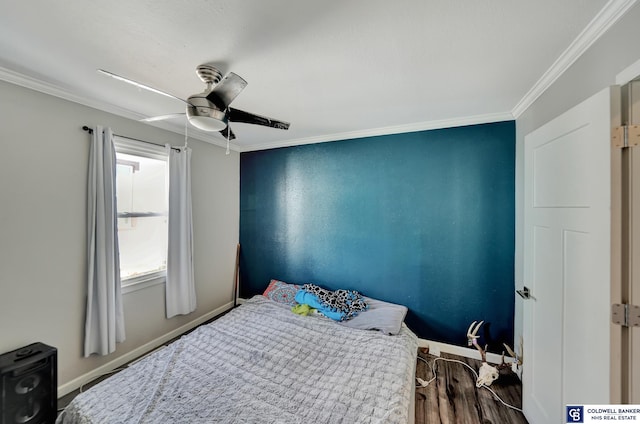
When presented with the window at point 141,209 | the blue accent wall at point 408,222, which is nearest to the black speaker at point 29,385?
the window at point 141,209

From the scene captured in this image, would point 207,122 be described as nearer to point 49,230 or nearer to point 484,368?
point 49,230

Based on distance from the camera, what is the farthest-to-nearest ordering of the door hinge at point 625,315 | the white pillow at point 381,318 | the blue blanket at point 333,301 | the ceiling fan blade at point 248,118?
the blue blanket at point 333,301 < the white pillow at point 381,318 < the ceiling fan blade at point 248,118 < the door hinge at point 625,315

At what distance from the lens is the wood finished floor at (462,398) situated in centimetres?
176

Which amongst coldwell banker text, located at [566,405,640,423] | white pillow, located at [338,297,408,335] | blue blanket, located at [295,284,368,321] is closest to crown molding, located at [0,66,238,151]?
blue blanket, located at [295,284,368,321]

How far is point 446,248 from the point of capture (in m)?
2.59

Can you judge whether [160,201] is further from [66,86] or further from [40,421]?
[40,421]

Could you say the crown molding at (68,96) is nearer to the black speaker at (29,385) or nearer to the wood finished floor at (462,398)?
the black speaker at (29,385)

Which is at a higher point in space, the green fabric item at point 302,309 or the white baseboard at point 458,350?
the green fabric item at point 302,309

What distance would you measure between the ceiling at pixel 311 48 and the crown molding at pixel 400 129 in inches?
7.7

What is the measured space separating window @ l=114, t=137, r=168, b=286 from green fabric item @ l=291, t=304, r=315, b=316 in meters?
1.60

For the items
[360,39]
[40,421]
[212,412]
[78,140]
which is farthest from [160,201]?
[360,39]

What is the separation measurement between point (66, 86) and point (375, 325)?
3418 millimetres

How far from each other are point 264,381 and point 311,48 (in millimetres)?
2207

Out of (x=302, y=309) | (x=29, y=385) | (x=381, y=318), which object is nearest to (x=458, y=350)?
(x=381, y=318)
